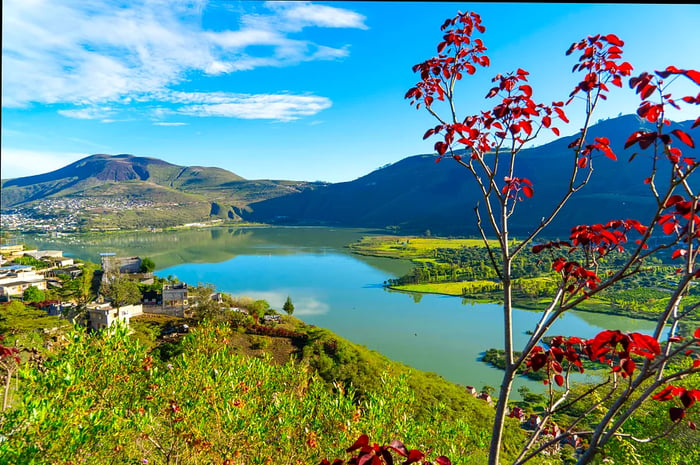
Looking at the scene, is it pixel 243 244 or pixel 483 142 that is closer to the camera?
pixel 483 142

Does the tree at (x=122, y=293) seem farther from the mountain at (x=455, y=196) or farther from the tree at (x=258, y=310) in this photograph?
the mountain at (x=455, y=196)

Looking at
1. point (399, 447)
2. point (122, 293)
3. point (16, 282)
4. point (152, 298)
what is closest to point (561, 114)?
point (399, 447)

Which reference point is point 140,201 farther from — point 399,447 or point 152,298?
point 399,447

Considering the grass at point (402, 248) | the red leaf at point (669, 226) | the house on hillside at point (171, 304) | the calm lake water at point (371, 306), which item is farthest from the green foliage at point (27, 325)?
the grass at point (402, 248)

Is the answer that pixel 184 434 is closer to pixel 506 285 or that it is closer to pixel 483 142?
pixel 506 285

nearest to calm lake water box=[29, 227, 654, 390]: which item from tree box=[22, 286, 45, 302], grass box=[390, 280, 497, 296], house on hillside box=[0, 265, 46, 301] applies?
grass box=[390, 280, 497, 296]

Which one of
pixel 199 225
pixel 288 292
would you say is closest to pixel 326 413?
pixel 288 292
